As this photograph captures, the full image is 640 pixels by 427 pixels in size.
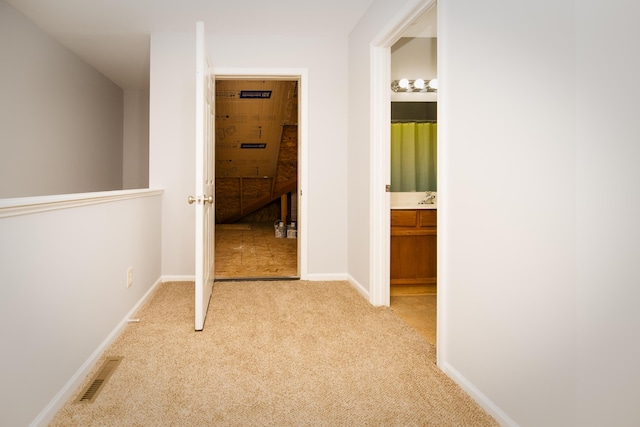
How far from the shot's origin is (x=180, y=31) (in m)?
3.78

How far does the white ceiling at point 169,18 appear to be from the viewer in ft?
10.4

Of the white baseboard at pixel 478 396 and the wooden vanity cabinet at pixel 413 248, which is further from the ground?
the wooden vanity cabinet at pixel 413 248

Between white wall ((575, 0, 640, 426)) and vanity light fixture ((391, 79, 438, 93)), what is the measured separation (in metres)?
2.87

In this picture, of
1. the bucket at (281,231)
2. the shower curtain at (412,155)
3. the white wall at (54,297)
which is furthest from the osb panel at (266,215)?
the white wall at (54,297)

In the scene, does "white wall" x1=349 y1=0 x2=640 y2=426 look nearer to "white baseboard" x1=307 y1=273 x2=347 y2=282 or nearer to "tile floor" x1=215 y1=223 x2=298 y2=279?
"white baseboard" x1=307 y1=273 x2=347 y2=282

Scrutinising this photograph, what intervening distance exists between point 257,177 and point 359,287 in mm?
4991

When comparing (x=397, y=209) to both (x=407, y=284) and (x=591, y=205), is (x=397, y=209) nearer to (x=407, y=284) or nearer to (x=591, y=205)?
(x=407, y=284)

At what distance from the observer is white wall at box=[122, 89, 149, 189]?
5.81 m

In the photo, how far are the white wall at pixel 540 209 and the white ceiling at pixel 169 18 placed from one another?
5.19 feet

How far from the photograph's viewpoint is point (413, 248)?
3662 millimetres

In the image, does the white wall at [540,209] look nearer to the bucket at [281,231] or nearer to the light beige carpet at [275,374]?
the light beige carpet at [275,374]

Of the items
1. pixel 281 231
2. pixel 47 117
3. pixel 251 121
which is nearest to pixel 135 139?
pixel 251 121

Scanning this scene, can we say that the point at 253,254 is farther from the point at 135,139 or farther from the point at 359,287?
the point at 135,139

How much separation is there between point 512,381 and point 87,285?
191cm
